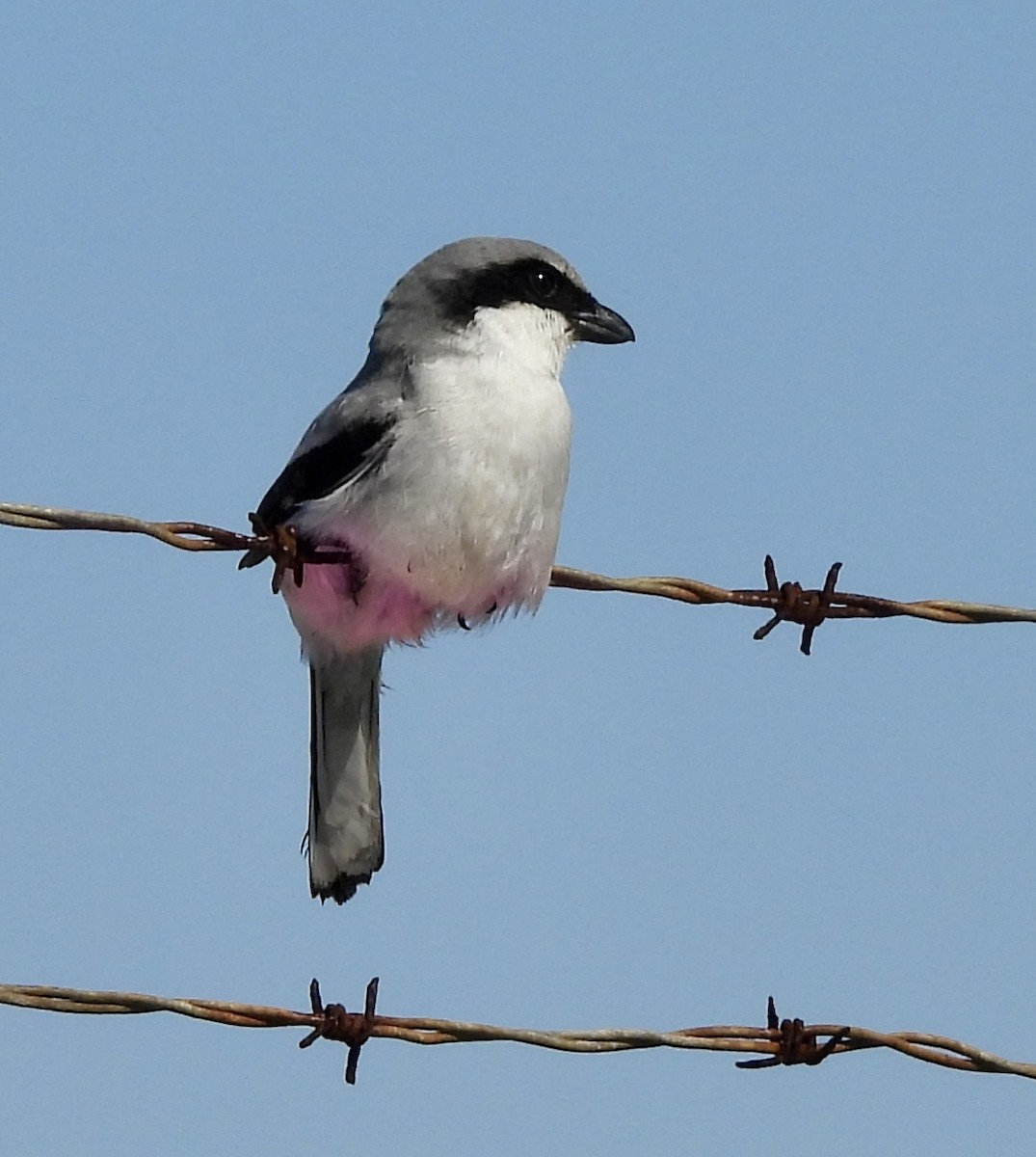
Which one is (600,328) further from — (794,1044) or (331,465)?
(794,1044)

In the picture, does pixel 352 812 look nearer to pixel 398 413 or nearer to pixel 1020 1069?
pixel 398 413

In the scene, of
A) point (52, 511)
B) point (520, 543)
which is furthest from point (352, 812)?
point (52, 511)

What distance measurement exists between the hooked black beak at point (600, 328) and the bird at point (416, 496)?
10cm

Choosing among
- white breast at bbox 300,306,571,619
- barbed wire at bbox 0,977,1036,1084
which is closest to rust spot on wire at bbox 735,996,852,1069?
barbed wire at bbox 0,977,1036,1084

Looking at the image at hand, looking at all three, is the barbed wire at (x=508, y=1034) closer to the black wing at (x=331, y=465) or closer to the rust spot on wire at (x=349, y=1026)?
the rust spot on wire at (x=349, y=1026)

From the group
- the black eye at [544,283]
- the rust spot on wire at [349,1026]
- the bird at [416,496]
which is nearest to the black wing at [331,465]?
the bird at [416,496]

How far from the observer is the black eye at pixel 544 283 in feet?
17.1

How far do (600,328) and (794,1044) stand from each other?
2230mm

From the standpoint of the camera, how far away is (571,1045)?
3.65 meters

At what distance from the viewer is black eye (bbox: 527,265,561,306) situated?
5211mm

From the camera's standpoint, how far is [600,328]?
5.33 m

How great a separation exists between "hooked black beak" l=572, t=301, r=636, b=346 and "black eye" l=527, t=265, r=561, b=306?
0.10m

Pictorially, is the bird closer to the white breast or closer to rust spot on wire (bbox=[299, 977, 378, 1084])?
→ the white breast

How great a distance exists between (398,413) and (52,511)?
4.10 feet
